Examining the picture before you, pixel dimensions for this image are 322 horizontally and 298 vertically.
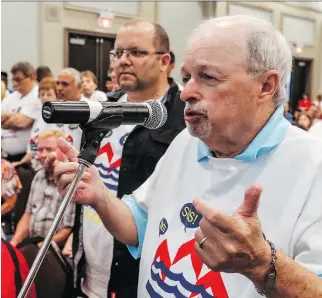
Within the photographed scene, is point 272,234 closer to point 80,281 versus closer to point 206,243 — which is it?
point 206,243

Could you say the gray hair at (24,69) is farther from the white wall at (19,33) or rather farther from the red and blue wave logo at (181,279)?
the red and blue wave logo at (181,279)

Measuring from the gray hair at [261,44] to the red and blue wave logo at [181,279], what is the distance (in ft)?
1.51

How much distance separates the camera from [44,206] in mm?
2846

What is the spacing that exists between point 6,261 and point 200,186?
0.86 metres

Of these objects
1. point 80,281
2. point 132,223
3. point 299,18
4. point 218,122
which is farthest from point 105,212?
point 299,18

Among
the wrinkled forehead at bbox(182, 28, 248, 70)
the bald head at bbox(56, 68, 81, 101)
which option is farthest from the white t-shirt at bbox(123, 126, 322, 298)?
the bald head at bbox(56, 68, 81, 101)

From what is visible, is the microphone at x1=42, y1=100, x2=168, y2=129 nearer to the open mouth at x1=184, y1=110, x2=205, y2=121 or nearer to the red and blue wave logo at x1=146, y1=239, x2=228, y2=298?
the open mouth at x1=184, y1=110, x2=205, y2=121

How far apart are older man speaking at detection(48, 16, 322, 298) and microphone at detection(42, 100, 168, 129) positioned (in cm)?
10

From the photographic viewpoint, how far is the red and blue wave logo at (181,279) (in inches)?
44.7

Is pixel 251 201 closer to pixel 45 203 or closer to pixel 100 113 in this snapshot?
pixel 100 113

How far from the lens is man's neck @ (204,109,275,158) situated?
119 centimetres

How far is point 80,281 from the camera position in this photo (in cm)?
211

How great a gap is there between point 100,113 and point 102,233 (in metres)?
1.08

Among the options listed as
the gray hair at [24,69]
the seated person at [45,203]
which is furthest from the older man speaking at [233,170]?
the gray hair at [24,69]
